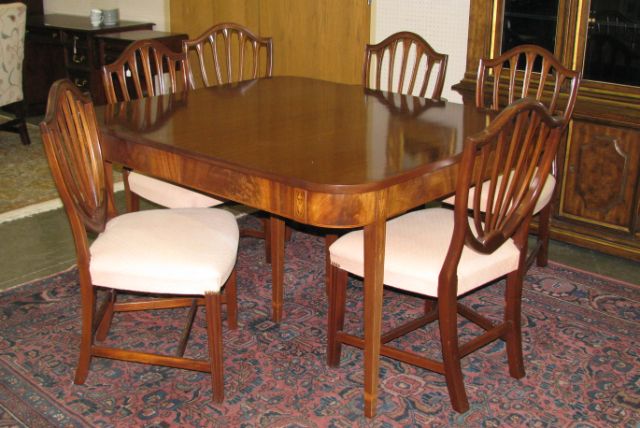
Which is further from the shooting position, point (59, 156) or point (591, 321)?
point (591, 321)

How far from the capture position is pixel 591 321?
2.78 m

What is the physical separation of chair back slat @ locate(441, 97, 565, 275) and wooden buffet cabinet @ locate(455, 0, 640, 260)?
3.30 ft

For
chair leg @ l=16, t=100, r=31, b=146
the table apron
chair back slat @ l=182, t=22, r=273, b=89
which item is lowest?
chair leg @ l=16, t=100, r=31, b=146

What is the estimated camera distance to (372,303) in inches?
83.3

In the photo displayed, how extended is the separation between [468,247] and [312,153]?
515 millimetres

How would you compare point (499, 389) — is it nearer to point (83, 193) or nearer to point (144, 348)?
point (144, 348)

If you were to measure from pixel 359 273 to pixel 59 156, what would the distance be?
0.90 metres

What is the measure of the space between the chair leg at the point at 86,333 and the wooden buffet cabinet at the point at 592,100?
1.89 metres

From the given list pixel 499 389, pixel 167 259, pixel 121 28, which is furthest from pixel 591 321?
pixel 121 28

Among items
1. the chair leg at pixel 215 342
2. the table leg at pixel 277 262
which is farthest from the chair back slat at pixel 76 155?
the table leg at pixel 277 262

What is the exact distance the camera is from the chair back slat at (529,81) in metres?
2.85

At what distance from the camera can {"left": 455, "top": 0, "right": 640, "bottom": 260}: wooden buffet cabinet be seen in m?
3.04

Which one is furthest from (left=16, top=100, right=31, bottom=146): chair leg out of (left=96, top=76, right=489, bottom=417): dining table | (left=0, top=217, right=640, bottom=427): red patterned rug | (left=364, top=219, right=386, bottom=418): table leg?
(left=364, top=219, right=386, bottom=418): table leg

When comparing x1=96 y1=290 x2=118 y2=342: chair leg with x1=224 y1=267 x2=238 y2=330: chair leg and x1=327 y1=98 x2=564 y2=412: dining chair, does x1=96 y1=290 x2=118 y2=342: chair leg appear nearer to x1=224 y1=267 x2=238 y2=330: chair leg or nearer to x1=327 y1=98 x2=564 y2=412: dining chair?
x1=224 y1=267 x2=238 y2=330: chair leg
